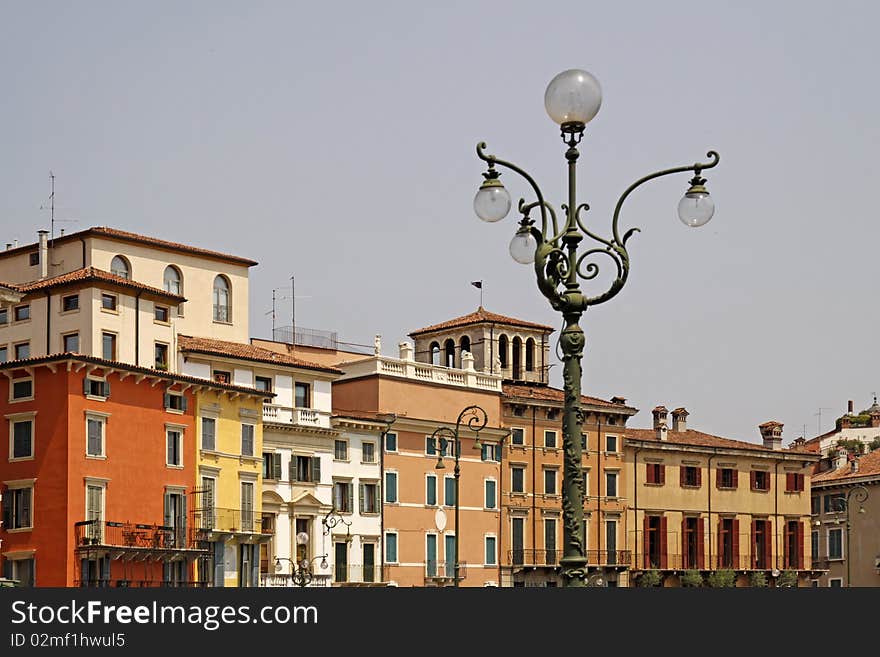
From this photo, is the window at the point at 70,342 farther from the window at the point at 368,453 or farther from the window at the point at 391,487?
the window at the point at 391,487

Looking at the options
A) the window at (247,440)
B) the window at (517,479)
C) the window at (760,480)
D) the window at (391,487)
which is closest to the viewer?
the window at (247,440)

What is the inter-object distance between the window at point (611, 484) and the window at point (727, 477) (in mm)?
8926

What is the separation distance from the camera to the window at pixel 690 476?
3784 inches

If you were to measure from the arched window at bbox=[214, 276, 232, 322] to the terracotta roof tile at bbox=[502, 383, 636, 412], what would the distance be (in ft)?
48.0

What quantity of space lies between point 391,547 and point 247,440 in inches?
387

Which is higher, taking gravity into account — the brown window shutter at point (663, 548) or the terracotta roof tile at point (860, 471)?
the terracotta roof tile at point (860, 471)

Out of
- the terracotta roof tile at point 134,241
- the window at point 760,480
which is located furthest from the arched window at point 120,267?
the window at point 760,480

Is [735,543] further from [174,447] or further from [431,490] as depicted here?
[174,447]

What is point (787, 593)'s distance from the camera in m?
20.2

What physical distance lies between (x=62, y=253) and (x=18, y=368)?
10.7 m

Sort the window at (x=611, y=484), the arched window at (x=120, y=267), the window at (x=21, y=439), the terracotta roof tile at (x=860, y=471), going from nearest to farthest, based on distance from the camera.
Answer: the window at (x=21, y=439) < the arched window at (x=120, y=267) < the window at (x=611, y=484) < the terracotta roof tile at (x=860, y=471)

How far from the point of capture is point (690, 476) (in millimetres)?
96562

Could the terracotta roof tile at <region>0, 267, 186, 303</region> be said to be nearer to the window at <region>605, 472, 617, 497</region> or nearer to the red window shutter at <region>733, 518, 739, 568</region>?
the window at <region>605, 472, 617, 497</region>

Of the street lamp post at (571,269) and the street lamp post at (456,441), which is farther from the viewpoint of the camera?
the street lamp post at (456,441)
